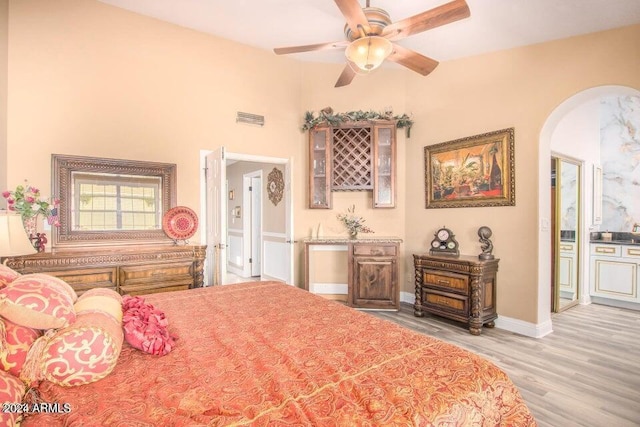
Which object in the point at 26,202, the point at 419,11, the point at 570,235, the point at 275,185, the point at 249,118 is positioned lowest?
the point at 570,235

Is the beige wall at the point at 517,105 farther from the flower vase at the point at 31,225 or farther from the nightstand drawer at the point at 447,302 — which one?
the flower vase at the point at 31,225

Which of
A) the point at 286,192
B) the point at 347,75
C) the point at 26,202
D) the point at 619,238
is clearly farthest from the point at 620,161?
the point at 26,202

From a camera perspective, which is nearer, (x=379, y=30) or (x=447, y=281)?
(x=379, y=30)

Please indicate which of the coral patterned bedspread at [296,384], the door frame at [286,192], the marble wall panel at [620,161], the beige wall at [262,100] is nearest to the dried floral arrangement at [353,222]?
the beige wall at [262,100]

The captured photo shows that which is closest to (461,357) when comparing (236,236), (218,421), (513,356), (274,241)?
(218,421)

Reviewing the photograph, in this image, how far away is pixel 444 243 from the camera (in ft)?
12.9

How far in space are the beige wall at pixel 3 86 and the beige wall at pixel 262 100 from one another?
0.05 meters

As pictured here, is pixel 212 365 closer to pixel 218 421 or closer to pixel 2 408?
pixel 218 421

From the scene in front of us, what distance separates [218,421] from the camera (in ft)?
2.81

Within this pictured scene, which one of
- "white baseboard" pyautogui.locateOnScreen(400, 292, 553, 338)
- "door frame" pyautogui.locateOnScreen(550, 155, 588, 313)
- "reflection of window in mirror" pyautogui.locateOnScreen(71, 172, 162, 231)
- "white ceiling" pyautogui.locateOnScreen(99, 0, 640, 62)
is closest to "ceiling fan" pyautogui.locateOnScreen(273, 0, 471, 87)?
"white ceiling" pyautogui.locateOnScreen(99, 0, 640, 62)

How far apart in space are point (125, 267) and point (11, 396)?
216 centimetres

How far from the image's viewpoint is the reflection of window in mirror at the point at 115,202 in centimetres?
311

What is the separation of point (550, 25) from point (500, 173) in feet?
4.80

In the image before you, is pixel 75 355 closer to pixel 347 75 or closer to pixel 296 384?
pixel 296 384
